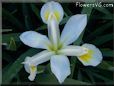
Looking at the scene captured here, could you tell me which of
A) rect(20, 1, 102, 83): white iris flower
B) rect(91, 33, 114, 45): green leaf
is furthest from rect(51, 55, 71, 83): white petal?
rect(91, 33, 114, 45): green leaf

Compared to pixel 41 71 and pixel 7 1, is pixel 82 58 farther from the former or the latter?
pixel 7 1

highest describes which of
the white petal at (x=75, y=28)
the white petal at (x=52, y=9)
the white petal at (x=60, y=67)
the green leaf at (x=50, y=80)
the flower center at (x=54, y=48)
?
the white petal at (x=52, y=9)

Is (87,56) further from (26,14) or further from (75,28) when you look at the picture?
(26,14)

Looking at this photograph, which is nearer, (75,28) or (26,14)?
(75,28)

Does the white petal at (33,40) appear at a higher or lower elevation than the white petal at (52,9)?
lower

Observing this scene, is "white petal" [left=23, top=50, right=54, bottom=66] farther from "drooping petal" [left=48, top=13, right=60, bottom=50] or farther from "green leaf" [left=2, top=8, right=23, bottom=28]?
"green leaf" [left=2, top=8, right=23, bottom=28]

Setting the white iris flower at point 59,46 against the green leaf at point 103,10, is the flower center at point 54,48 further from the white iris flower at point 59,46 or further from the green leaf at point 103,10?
the green leaf at point 103,10

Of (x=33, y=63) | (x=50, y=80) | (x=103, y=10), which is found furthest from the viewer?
(x=103, y=10)

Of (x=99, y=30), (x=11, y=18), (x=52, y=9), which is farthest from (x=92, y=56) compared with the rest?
(x=11, y=18)

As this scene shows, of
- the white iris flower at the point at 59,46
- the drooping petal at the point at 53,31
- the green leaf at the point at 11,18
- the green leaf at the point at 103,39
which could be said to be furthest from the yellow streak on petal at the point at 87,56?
the green leaf at the point at 11,18
